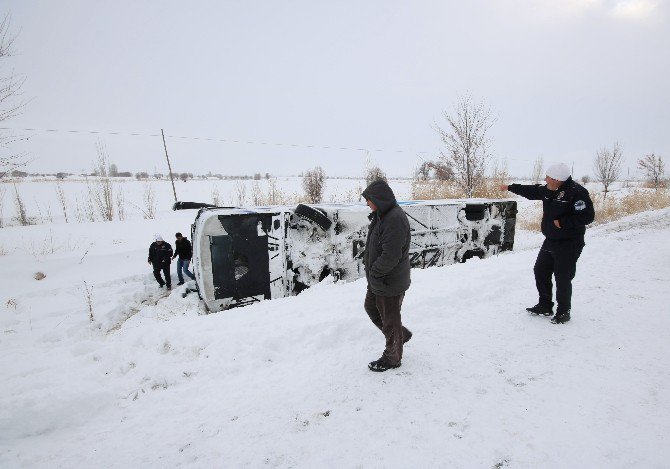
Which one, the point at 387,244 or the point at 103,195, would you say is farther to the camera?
the point at 103,195

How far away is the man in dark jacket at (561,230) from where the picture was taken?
11.3 feet

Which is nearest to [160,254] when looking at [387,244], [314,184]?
[387,244]

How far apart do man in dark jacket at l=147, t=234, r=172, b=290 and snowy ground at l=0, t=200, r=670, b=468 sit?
10.8 feet

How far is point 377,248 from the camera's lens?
280 centimetres

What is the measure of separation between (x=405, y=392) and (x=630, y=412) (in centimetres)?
158

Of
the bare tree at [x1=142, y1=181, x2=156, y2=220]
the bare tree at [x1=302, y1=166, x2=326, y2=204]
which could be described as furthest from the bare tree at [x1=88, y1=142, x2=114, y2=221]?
the bare tree at [x1=302, y1=166, x2=326, y2=204]

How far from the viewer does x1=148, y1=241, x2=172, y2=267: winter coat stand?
8.05m

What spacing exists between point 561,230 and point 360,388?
2.73m

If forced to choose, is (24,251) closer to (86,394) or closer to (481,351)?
(86,394)

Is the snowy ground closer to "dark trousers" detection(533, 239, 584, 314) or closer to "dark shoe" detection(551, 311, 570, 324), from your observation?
"dark shoe" detection(551, 311, 570, 324)

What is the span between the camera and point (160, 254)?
317 inches

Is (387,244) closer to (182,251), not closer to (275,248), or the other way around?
(275,248)

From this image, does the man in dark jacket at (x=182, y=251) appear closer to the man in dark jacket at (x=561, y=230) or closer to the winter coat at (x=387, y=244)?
the winter coat at (x=387, y=244)

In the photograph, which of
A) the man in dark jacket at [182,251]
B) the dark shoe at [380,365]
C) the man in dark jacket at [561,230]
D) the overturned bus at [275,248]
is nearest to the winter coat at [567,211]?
the man in dark jacket at [561,230]
